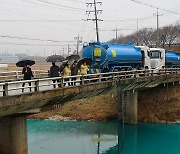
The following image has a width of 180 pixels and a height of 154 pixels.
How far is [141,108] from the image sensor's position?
120 ft

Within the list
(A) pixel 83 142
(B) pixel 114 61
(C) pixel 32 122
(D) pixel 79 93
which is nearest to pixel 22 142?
(D) pixel 79 93

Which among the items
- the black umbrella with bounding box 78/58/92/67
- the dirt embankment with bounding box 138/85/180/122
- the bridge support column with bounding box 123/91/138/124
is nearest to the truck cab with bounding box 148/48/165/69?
the dirt embankment with bounding box 138/85/180/122

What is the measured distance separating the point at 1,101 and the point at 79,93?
628cm

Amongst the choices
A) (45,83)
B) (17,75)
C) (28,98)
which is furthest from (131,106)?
(28,98)

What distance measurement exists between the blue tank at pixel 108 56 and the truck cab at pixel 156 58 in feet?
Result: 16.0

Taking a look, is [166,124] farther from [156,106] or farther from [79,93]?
[79,93]

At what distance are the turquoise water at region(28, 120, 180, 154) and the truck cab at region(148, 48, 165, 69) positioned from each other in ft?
23.3

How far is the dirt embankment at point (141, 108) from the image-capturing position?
3538 centimetres

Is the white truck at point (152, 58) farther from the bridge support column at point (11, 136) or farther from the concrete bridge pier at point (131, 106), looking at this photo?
the bridge support column at point (11, 136)

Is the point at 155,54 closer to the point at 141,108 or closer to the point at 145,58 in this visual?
the point at 145,58

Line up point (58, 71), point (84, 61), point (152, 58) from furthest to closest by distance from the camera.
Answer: point (152, 58), point (84, 61), point (58, 71)

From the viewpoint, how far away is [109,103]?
37.7 m

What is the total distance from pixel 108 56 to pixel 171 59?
16.8 meters

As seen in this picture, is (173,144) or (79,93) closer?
(79,93)
